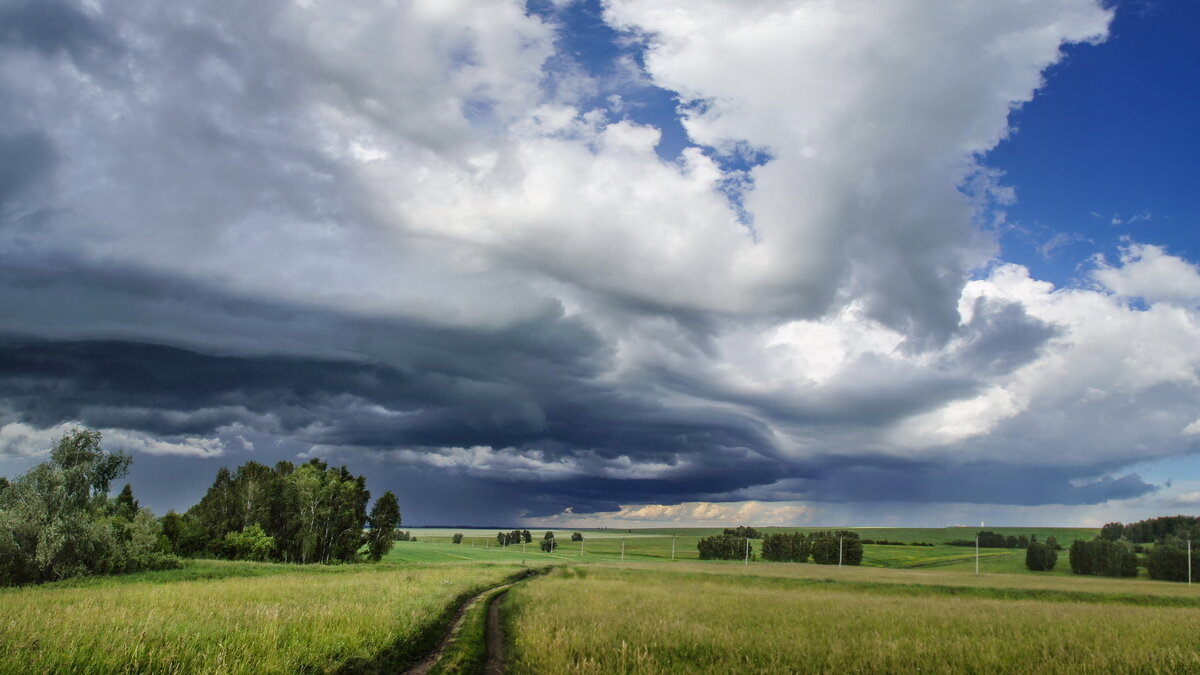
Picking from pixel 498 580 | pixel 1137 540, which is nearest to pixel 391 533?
pixel 498 580

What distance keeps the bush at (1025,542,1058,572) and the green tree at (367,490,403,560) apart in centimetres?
12946

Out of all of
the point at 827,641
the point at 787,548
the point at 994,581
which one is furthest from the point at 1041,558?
the point at 827,641

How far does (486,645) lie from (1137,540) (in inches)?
8949

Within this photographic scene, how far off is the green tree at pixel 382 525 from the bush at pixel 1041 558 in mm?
129460

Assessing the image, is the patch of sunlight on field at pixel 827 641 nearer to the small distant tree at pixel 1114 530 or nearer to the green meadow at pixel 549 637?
the green meadow at pixel 549 637

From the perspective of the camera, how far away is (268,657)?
14016mm

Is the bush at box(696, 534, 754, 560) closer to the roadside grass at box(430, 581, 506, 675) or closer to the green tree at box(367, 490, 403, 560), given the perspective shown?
the green tree at box(367, 490, 403, 560)

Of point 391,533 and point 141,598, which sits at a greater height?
point 141,598

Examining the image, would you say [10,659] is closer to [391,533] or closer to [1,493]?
[1,493]

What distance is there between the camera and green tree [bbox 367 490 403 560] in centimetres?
10044

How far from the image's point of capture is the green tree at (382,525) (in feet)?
330

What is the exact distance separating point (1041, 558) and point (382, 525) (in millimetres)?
133698

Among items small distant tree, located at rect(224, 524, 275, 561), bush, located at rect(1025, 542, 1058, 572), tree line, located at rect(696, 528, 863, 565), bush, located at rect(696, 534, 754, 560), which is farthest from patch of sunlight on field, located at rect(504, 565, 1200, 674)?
bush, located at rect(696, 534, 754, 560)

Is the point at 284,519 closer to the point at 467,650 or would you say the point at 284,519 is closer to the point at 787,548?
the point at 467,650
